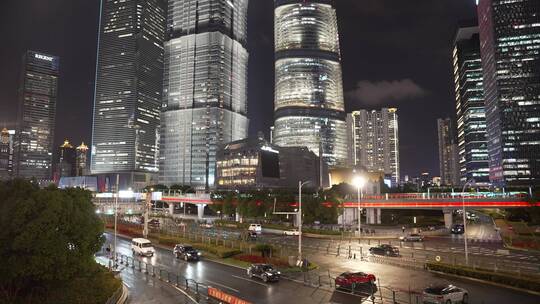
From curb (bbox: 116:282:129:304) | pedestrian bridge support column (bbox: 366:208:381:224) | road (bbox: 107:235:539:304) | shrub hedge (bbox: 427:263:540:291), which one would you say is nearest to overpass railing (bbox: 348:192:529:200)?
pedestrian bridge support column (bbox: 366:208:381:224)

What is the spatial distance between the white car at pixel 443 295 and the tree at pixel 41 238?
25680 millimetres

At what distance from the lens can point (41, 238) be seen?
29.2m

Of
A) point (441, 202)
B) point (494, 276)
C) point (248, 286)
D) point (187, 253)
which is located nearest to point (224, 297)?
point (248, 286)

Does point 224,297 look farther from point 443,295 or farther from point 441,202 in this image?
point 441,202

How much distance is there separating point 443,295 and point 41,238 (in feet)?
93.1

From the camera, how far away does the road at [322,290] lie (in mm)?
32281

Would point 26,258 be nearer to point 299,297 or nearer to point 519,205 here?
point 299,297

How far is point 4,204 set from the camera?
3084 centimetres

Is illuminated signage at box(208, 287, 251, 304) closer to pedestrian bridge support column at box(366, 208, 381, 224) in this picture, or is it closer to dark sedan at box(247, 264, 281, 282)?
dark sedan at box(247, 264, 281, 282)

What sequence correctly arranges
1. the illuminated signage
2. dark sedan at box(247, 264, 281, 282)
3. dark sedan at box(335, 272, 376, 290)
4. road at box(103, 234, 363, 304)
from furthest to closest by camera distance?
dark sedan at box(247, 264, 281, 282), dark sedan at box(335, 272, 376, 290), road at box(103, 234, 363, 304), the illuminated signage

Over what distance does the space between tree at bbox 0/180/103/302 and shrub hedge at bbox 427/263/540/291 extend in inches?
1306

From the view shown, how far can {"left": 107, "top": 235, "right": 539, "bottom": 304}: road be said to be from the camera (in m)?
32.3

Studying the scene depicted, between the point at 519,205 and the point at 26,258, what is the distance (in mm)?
86509

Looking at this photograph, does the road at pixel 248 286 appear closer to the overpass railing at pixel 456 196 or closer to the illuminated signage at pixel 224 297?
the illuminated signage at pixel 224 297
